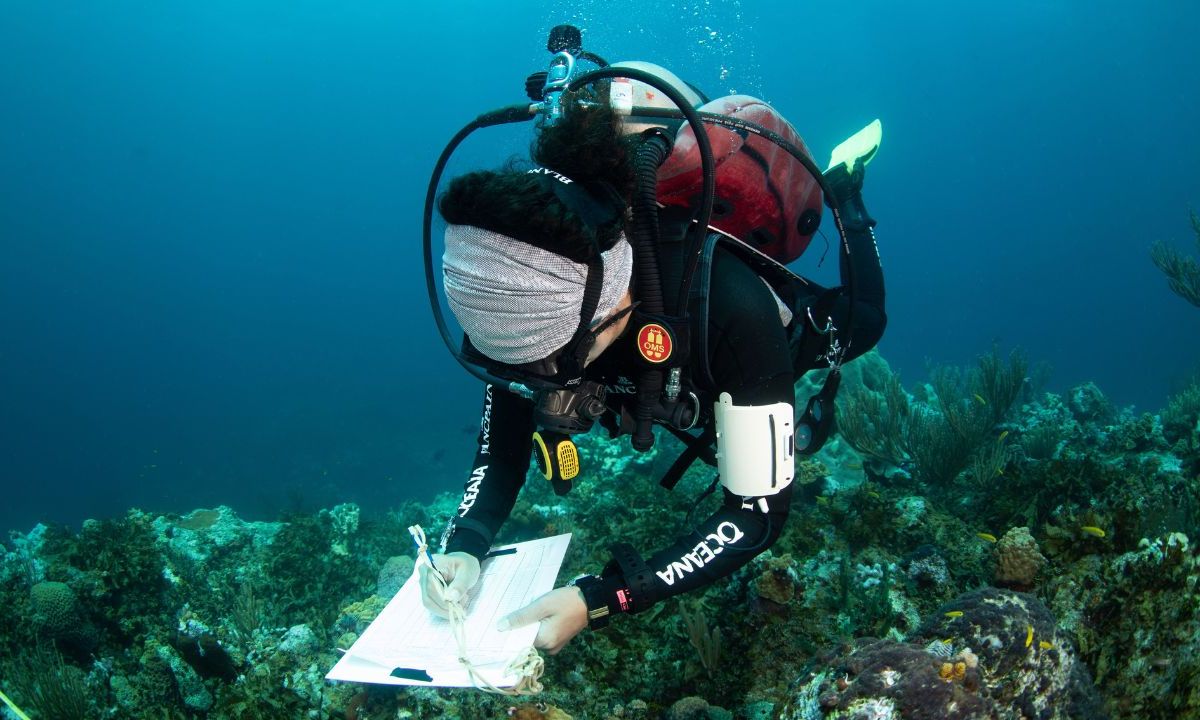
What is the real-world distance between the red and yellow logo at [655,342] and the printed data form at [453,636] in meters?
1.08

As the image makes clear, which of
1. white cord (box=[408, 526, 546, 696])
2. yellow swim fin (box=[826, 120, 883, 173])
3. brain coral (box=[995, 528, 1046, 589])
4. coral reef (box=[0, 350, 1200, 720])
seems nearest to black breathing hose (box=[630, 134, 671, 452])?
white cord (box=[408, 526, 546, 696])

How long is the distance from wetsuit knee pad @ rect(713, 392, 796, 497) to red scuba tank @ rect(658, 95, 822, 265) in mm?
811

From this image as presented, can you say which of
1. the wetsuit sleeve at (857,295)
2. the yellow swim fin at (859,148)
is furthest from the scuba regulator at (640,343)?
the yellow swim fin at (859,148)

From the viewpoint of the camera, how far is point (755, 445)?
6.86 feet

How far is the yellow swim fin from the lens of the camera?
161 inches

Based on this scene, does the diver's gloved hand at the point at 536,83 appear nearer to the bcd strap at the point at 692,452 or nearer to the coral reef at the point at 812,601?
the bcd strap at the point at 692,452

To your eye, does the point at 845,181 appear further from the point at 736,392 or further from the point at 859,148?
the point at 736,392

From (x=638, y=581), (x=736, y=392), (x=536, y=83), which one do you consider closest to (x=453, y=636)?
(x=638, y=581)

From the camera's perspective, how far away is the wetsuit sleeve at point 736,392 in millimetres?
2131

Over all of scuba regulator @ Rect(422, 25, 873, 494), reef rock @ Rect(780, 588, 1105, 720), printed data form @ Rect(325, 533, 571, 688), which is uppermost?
scuba regulator @ Rect(422, 25, 873, 494)

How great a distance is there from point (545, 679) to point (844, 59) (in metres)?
98.9

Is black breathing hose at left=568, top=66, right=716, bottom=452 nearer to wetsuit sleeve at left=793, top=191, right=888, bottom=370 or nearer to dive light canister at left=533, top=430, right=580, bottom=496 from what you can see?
dive light canister at left=533, top=430, right=580, bottom=496

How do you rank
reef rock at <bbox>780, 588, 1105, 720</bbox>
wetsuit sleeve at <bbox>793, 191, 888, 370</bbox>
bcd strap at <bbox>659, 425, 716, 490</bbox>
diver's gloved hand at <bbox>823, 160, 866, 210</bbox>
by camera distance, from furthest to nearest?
diver's gloved hand at <bbox>823, 160, 866, 210</bbox>
wetsuit sleeve at <bbox>793, 191, 888, 370</bbox>
bcd strap at <bbox>659, 425, 716, 490</bbox>
reef rock at <bbox>780, 588, 1105, 720</bbox>

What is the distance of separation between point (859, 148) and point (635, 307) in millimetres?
3114
